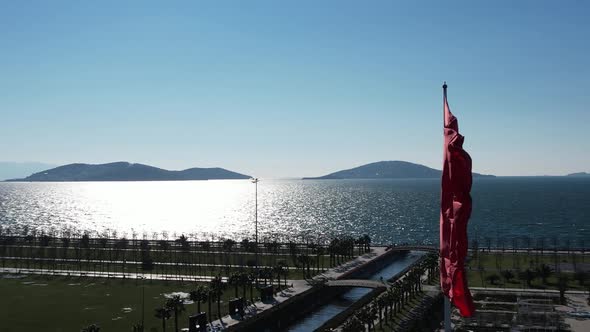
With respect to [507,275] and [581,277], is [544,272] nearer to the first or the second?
[507,275]

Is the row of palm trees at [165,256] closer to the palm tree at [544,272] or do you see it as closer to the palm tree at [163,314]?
the palm tree at [544,272]

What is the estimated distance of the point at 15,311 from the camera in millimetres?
89625

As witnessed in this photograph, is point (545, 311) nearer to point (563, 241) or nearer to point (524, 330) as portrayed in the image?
point (524, 330)

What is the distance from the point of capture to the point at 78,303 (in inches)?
3760

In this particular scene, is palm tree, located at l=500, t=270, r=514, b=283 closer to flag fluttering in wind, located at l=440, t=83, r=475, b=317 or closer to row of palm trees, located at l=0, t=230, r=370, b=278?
row of palm trees, located at l=0, t=230, r=370, b=278

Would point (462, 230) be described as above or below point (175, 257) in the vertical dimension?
above

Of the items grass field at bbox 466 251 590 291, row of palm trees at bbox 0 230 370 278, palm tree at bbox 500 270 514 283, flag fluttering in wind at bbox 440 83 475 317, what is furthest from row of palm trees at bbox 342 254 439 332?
flag fluttering in wind at bbox 440 83 475 317

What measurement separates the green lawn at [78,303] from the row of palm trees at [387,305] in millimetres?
23221

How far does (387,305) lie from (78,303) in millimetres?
50083

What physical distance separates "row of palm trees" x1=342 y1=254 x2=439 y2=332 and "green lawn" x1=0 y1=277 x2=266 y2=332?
76.2ft

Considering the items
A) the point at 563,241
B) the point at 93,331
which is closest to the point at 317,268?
the point at 93,331

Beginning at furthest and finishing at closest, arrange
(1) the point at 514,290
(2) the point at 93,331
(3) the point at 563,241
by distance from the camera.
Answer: (3) the point at 563,241 → (1) the point at 514,290 → (2) the point at 93,331

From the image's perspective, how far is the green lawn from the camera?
268ft

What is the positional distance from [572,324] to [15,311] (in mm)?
81549
